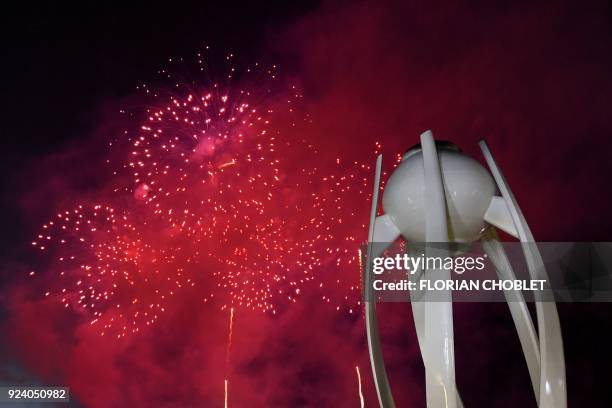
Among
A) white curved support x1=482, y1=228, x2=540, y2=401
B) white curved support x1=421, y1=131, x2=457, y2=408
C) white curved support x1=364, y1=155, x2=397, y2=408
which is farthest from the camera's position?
white curved support x1=482, y1=228, x2=540, y2=401

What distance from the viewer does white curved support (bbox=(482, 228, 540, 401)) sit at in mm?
6414

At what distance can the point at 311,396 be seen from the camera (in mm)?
16312

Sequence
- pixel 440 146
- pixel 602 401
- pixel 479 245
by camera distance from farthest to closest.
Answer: pixel 602 401 < pixel 479 245 < pixel 440 146

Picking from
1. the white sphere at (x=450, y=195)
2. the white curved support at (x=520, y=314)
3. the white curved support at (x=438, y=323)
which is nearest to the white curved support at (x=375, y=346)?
the white sphere at (x=450, y=195)

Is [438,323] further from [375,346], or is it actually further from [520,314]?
[520,314]

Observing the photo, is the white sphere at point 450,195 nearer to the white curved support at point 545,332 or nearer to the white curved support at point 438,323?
the white curved support at point 438,323

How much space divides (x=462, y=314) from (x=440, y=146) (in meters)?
11.3

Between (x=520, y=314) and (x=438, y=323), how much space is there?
183 cm

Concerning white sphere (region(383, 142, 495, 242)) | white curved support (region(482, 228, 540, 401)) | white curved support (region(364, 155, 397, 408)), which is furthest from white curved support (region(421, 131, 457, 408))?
white curved support (region(482, 228, 540, 401))

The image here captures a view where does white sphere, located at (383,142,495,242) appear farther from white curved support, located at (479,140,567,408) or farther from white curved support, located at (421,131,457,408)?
white curved support, located at (479,140,567,408)

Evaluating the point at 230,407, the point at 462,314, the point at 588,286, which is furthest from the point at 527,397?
the point at 230,407

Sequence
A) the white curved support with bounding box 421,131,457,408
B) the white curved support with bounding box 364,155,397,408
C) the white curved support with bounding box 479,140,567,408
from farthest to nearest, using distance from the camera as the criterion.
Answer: the white curved support with bounding box 364,155,397,408
the white curved support with bounding box 479,140,567,408
the white curved support with bounding box 421,131,457,408

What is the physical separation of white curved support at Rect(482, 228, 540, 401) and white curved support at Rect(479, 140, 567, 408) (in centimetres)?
77

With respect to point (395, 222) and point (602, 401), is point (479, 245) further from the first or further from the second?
point (602, 401)
